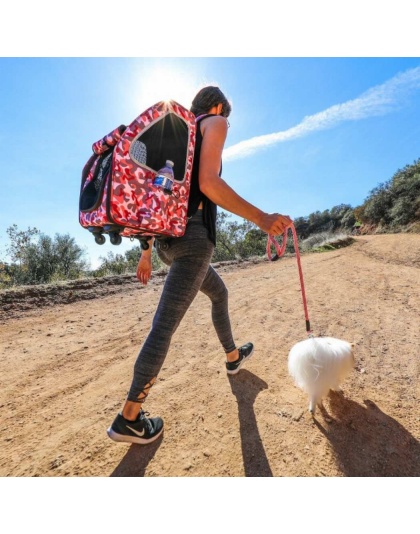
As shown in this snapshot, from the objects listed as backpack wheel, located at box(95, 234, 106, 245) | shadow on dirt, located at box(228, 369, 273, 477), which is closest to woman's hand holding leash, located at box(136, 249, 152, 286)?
backpack wheel, located at box(95, 234, 106, 245)

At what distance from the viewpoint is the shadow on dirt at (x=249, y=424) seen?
1559 mm

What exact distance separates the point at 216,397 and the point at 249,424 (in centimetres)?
38

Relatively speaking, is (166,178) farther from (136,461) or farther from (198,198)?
(136,461)

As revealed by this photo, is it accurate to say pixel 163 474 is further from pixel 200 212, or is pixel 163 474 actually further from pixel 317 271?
pixel 317 271

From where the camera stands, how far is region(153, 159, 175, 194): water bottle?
1.42 metres

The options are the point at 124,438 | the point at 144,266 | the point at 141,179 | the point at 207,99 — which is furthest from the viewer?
the point at 144,266

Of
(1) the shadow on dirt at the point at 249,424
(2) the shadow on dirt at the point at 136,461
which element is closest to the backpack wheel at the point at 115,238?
(2) the shadow on dirt at the point at 136,461

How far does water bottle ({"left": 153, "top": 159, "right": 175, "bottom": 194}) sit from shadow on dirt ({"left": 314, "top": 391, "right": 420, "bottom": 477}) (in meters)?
1.69

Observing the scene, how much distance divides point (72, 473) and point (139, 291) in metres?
4.58

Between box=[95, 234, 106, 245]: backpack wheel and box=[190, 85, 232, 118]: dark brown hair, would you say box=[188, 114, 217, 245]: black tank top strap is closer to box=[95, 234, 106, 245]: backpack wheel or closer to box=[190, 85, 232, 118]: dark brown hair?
box=[190, 85, 232, 118]: dark brown hair

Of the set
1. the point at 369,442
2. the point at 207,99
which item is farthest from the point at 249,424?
the point at 207,99

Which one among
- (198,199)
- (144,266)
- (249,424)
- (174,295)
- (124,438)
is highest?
(198,199)

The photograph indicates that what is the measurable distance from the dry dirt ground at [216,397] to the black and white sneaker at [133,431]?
67mm

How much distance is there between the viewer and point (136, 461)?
1.63 meters
